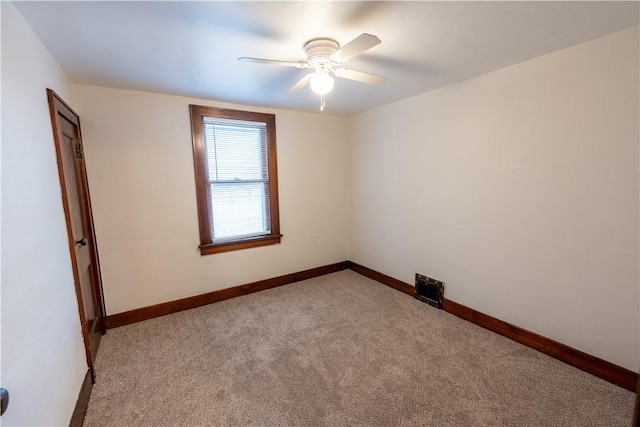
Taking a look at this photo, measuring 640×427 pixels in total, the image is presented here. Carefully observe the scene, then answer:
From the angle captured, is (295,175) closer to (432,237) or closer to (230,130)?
(230,130)

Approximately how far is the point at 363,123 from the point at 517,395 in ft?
10.3

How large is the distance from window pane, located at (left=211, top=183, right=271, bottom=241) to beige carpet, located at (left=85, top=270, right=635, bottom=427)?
959 mm

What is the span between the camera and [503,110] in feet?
7.57

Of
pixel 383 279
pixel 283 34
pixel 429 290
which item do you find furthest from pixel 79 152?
pixel 429 290

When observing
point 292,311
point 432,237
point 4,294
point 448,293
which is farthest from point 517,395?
point 4,294

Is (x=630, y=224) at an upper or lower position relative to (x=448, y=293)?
upper

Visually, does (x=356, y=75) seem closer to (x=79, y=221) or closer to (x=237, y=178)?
(x=237, y=178)

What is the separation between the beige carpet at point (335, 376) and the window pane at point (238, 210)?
0.96 metres

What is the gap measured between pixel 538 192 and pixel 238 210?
2.92 meters

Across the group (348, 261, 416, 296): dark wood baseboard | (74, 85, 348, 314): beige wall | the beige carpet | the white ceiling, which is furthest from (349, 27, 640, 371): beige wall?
(74, 85, 348, 314): beige wall

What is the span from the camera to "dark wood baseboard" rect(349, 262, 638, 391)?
1.85 m

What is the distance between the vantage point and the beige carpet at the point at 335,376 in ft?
5.49

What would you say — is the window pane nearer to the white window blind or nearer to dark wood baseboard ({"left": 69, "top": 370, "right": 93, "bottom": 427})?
the white window blind

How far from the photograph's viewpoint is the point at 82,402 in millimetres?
1718
